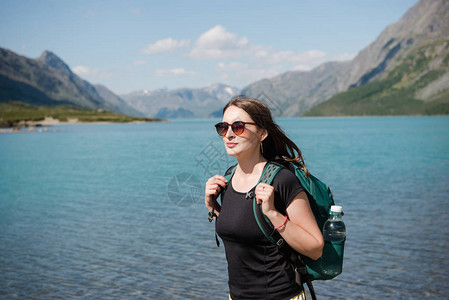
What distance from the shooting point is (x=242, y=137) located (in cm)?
380

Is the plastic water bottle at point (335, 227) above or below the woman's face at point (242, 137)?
below

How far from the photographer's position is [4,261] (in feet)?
44.8

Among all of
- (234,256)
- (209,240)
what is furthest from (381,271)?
(234,256)

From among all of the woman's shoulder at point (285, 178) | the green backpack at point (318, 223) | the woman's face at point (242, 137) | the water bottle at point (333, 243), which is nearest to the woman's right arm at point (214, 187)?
the woman's face at point (242, 137)

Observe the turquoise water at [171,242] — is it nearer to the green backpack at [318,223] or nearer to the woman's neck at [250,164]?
the woman's neck at [250,164]

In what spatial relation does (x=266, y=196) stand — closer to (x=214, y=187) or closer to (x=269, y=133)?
(x=214, y=187)

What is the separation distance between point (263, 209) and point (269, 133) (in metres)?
0.87

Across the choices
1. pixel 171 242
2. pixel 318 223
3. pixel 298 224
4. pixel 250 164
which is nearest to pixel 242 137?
pixel 250 164

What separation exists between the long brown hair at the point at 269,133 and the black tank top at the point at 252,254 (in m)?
0.42

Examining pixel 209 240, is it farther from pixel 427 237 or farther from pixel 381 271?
pixel 427 237

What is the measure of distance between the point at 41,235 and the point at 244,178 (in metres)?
15.4

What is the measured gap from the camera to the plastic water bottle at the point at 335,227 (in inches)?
145

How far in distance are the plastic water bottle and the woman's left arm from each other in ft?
0.63

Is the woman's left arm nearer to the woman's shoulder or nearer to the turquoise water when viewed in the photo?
the woman's shoulder
